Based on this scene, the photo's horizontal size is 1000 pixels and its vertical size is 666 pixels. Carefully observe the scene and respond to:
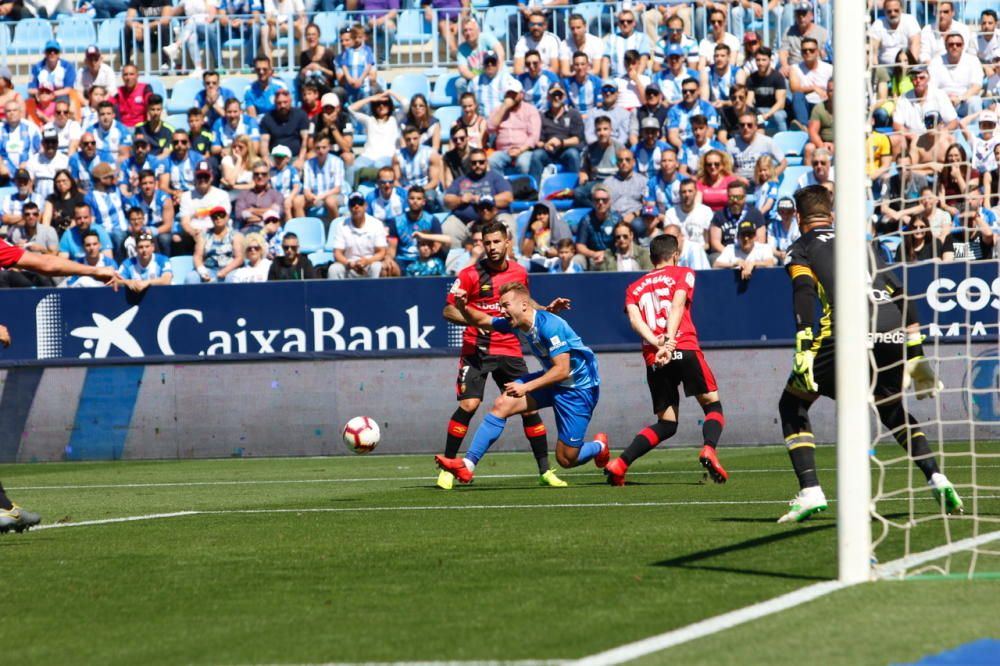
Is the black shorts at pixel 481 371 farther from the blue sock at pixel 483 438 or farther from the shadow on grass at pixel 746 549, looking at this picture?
the shadow on grass at pixel 746 549

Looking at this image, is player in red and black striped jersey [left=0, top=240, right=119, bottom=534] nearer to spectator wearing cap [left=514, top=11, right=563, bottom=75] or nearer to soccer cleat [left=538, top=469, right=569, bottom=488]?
soccer cleat [left=538, top=469, right=569, bottom=488]

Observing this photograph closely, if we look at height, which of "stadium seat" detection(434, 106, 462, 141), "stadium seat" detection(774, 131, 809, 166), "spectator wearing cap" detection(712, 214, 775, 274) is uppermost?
"stadium seat" detection(434, 106, 462, 141)

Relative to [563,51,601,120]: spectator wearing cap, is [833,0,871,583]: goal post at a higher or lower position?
lower

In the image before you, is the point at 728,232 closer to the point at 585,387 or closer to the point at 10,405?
the point at 585,387

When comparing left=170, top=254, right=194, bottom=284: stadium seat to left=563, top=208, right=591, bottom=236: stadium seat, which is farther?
left=170, top=254, right=194, bottom=284: stadium seat

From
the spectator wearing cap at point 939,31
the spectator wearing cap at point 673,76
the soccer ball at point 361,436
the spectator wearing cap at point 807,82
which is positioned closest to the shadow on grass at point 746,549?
the soccer ball at point 361,436

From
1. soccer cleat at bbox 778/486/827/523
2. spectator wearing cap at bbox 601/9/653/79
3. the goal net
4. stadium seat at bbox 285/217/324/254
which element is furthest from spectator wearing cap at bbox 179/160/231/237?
soccer cleat at bbox 778/486/827/523

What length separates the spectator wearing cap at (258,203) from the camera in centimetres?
2172

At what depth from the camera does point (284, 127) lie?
75.9 ft

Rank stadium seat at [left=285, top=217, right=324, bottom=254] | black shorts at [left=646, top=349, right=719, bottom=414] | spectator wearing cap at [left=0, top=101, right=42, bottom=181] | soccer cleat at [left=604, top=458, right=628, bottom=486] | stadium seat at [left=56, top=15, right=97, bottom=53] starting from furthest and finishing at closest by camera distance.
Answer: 1. stadium seat at [left=56, top=15, right=97, bottom=53]
2. spectator wearing cap at [left=0, top=101, right=42, bottom=181]
3. stadium seat at [left=285, top=217, right=324, bottom=254]
4. black shorts at [left=646, top=349, right=719, bottom=414]
5. soccer cleat at [left=604, top=458, right=628, bottom=486]

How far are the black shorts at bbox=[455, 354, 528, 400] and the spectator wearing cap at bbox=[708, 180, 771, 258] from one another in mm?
6063

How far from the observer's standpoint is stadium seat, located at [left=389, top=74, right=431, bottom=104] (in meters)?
24.2

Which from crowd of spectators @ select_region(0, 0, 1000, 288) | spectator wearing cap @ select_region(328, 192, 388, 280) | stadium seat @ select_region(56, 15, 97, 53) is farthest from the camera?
stadium seat @ select_region(56, 15, 97, 53)

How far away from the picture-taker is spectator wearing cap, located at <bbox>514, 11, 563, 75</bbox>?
76.6 ft
